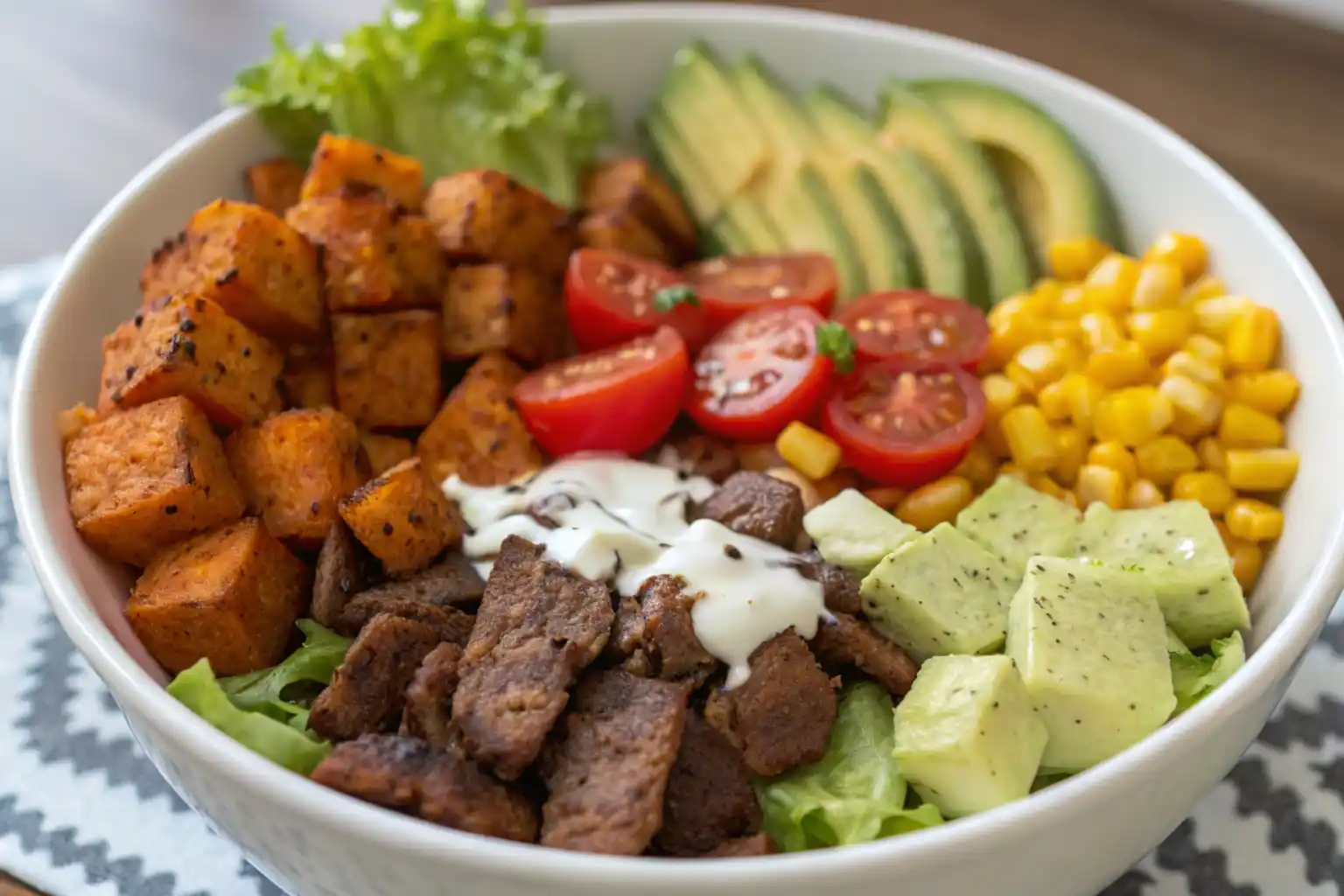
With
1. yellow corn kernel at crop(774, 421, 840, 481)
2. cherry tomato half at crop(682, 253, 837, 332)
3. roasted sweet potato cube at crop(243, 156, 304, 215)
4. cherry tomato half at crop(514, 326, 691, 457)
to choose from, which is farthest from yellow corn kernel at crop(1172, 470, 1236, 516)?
roasted sweet potato cube at crop(243, 156, 304, 215)

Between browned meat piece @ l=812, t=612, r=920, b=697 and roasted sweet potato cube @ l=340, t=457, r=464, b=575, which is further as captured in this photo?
roasted sweet potato cube @ l=340, t=457, r=464, b=575

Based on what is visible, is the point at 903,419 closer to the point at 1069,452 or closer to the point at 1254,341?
the point at 1069,452

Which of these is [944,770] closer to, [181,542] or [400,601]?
[400,601]

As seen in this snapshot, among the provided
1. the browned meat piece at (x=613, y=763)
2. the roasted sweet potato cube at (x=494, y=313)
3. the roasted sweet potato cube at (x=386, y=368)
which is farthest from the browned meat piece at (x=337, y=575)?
the roasted sweet potato cube at (x=494, y=313)

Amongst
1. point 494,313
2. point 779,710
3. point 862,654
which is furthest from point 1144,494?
point 494,313

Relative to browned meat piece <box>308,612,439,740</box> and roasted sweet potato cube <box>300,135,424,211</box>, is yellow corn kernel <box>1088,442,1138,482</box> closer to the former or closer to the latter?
browned meat piece <box>308,612,439,740</box>

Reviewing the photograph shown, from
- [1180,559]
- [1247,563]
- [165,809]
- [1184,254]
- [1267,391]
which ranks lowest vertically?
[165,809]

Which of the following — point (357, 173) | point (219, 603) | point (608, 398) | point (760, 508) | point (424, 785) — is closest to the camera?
point (424, 785)
